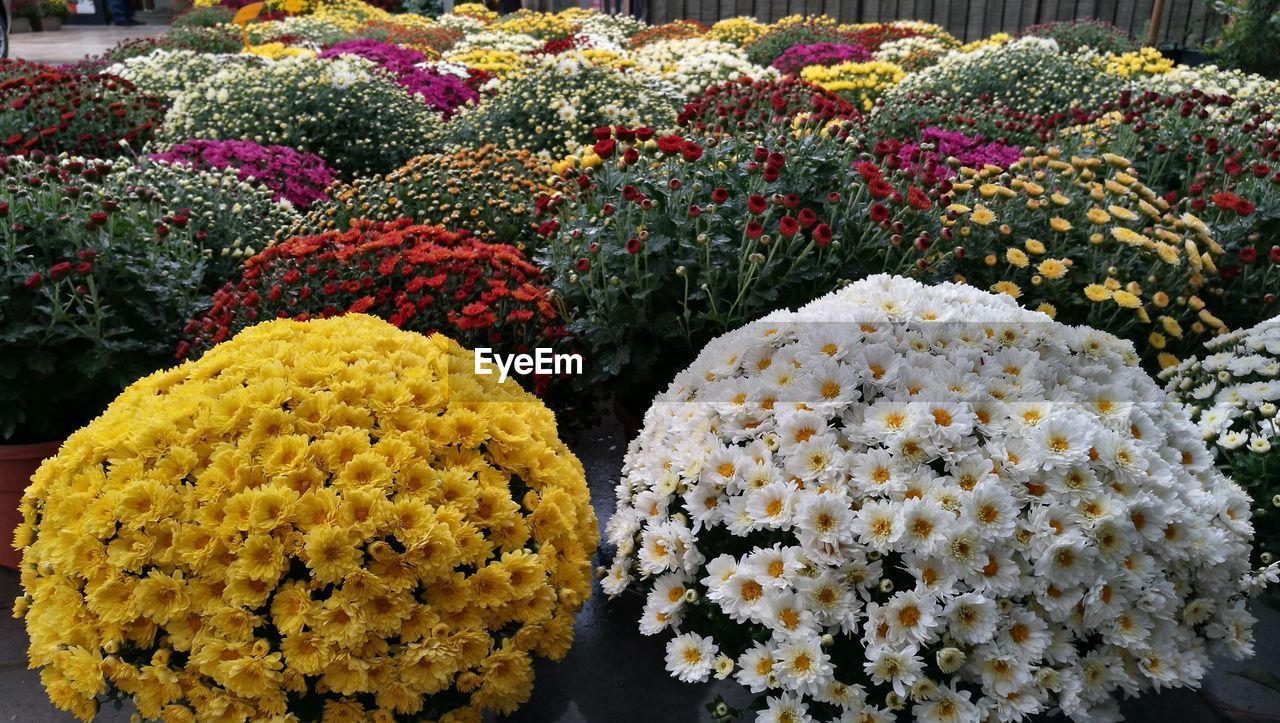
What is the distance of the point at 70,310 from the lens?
9.97ft

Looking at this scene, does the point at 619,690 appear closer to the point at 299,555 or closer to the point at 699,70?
the point at 299,555

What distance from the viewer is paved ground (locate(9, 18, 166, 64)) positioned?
20.5 m

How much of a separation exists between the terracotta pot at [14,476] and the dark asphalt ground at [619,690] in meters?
0.30

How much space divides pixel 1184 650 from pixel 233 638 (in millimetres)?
1966

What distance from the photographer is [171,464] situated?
1.94 metres

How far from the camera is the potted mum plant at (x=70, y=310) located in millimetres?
2814

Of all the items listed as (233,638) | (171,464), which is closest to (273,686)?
(233,638)

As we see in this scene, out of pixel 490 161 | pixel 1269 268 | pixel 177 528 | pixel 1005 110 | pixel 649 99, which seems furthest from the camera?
pixel 649 99

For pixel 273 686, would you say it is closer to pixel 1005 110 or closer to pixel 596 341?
pixel 596 341

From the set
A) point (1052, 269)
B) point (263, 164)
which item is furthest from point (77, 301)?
point (1052, 269)

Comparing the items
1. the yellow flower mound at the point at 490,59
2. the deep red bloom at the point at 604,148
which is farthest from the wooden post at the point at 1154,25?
the deep red bloom at the point at 604,148

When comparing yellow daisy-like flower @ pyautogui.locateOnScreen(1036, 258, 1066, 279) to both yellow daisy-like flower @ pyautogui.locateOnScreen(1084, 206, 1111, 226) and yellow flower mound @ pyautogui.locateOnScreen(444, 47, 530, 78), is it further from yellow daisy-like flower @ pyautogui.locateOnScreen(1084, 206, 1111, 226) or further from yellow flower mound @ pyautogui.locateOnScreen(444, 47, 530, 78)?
yellow flower mound @ pyautogui.locateOnScreen(444, 47, 530, 78)

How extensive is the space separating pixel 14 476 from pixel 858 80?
24.7 ft

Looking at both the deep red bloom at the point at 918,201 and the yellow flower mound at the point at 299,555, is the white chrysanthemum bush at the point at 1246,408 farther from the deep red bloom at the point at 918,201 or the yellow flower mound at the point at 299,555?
the yellow flower mound at the point at 299,555
